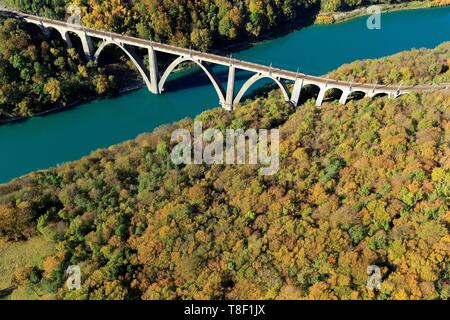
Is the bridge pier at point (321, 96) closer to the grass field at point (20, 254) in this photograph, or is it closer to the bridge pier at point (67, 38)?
the grass field at point (20, 254)

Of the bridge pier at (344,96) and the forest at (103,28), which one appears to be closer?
the bridge pier at (344,96)

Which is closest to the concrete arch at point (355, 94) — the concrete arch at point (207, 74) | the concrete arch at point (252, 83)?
the concrete arch at point (252, 83)

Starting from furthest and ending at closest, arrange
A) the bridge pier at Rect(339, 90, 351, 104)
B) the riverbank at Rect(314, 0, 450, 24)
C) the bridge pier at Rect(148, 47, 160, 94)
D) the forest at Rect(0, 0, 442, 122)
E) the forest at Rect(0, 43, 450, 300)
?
the riverbank at Rect(314, 0, 450, 24)
the bridge pier at Rect(148, 47, 160, 94)
the forest at Rect(0, 0, 442, 122)
the bridge pier at Rect(339, 90, 351, 104)
the forest at Rect(0, 43, 450, 300)

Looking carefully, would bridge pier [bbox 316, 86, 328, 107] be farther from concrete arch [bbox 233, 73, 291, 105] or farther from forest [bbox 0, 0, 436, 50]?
forest [bbox 0, 0, 436, 50]

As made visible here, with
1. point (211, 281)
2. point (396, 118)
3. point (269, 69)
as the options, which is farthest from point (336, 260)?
point (269, 69)

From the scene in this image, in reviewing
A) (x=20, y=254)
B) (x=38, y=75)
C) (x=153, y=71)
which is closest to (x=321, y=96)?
(x=153, y=71)

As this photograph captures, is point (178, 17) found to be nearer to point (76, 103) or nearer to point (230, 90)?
point (230, 90)

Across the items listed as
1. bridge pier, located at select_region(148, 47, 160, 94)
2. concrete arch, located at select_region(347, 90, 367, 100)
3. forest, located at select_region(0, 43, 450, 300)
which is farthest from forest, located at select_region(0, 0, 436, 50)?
concrete arch, located at select_region(347, 90, 367, 100)

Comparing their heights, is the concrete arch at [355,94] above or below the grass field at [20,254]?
above
